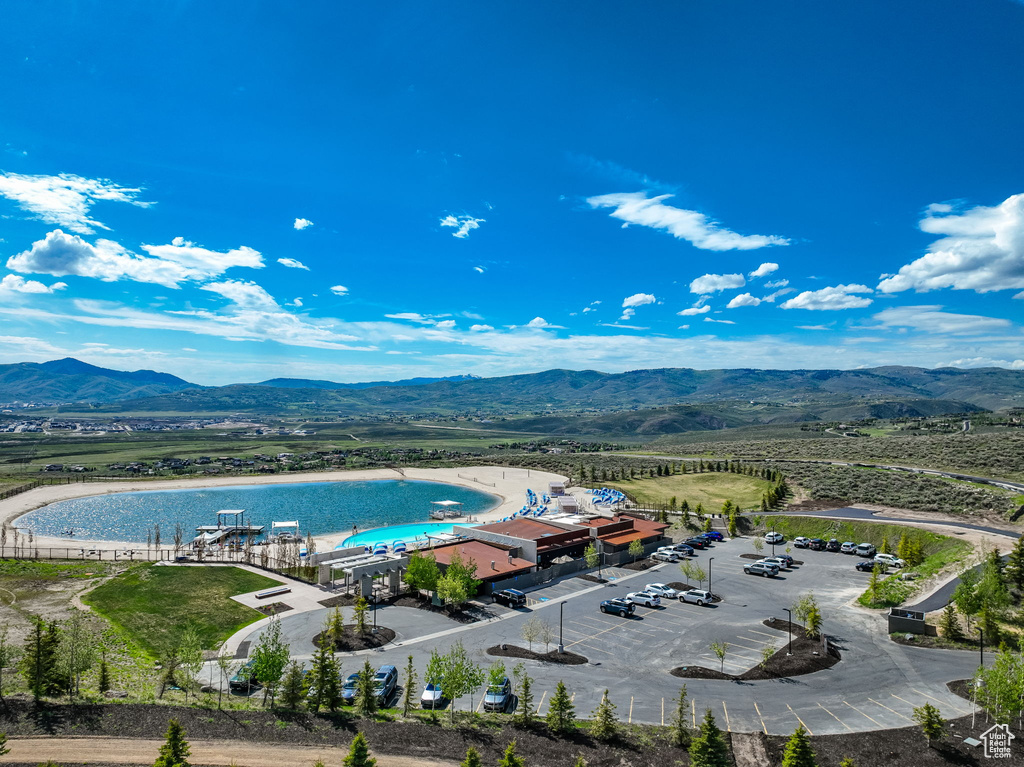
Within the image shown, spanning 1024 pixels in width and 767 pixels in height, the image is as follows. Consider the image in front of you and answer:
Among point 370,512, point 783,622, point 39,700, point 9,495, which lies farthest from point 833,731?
point 9,495

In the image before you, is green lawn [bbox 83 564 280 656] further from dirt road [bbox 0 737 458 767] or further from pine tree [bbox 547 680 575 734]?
pine tree [bbox 547 680 575 734]

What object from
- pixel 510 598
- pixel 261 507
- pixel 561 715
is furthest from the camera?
pixel 261 507

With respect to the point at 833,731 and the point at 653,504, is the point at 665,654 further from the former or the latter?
the point at 653,504

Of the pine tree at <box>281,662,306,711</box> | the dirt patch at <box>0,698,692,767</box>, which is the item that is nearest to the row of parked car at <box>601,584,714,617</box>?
the dirt patch at <box>0,698,692,767</box>

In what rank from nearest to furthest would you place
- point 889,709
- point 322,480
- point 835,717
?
point 835,717
point 889,709
point 322,480

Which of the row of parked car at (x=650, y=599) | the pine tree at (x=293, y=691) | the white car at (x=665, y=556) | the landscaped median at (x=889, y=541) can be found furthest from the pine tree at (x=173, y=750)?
the white car at (x=665, y=556)

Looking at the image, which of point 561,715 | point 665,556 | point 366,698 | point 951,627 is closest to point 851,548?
point 665,556

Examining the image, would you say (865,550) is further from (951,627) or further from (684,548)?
(951,627)
